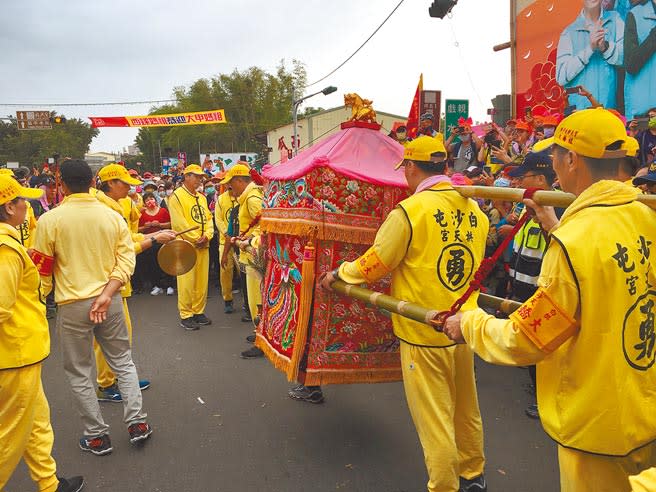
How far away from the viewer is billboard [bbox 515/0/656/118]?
24.9 feet

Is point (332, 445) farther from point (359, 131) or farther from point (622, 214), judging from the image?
point (622, 214)

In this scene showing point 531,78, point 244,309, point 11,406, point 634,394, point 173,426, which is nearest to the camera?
point 634,394

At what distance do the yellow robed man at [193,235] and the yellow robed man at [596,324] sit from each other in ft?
17.1

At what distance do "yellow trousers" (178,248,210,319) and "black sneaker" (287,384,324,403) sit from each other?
2732 millimetres

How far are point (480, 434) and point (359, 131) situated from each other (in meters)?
2.11

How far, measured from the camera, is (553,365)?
1.77 metres

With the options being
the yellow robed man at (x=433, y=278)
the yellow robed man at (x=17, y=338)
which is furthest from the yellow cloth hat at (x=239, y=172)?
the yellow robed man at (x=433, y=278)

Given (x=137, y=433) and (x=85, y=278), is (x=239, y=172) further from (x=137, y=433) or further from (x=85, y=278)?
(x=137, y=433)

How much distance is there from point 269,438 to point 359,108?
8.33 feet

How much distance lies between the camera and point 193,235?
639cm

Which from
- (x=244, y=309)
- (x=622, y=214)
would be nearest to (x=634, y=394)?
(x=622, y=214)

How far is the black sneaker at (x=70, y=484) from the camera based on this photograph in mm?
3033

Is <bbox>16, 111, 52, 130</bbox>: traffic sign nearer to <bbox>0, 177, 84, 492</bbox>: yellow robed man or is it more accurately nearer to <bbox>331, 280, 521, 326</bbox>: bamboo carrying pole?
<bbox>0, 177, 84, 492</bbox>: yellow robed man

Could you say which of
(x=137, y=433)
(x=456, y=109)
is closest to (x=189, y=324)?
(x=137, y=433)
